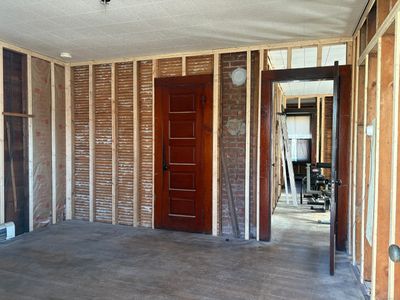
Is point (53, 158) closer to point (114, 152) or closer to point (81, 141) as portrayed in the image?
point (81, 141)

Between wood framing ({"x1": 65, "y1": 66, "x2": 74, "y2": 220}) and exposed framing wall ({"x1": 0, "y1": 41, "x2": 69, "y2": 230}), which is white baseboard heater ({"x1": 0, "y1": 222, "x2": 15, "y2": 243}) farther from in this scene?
wood framing ({"x1": 65, "y1": 66, "x2": 74, "y2": 220})

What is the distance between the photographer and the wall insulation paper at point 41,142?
4.44 m

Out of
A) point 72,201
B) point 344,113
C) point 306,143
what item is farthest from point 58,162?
point 306,143

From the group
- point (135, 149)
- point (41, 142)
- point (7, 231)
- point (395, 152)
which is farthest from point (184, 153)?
point (395, 152)

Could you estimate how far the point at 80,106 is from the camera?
494 centimetres

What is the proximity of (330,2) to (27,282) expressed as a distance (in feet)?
12.9

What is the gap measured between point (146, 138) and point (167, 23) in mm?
1878

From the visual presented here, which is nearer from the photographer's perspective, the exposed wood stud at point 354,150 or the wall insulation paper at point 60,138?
the exposed wood stud at point 354,150

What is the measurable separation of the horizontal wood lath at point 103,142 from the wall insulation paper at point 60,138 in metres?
0.57

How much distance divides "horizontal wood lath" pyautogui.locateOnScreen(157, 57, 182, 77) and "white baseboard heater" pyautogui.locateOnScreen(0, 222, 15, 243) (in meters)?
2.94

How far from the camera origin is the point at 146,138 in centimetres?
463

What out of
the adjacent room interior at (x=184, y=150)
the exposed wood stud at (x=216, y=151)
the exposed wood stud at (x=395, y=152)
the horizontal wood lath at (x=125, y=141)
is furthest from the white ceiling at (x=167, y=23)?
the exposed wood stud at (x=395, y=152)

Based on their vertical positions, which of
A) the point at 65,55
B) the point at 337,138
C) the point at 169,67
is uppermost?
the point at 65,55

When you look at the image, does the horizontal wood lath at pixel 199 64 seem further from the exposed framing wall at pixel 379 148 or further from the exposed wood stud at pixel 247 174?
the exposed framing wall at pixel 379 148
